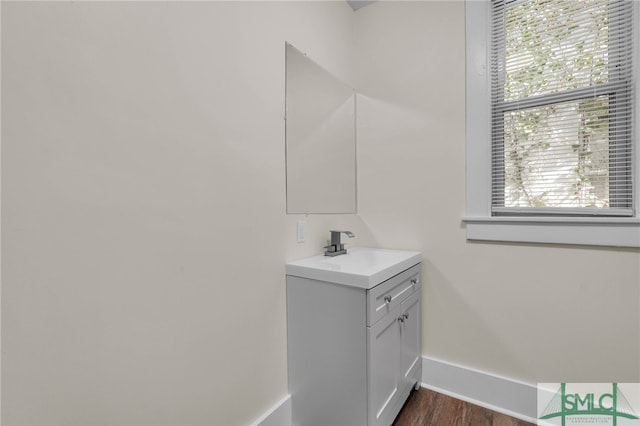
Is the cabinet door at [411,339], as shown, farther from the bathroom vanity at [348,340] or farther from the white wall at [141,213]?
the white wall at [141,213]

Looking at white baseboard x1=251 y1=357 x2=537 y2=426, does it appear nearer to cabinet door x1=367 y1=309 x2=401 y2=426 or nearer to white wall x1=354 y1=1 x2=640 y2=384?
white wall x1=354 y1=1 x2=640 y2=384

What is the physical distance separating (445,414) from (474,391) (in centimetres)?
24

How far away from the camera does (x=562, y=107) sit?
1.45m

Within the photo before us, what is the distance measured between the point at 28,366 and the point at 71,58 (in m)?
0.76

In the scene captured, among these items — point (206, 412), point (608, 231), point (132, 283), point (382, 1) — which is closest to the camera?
point (132, 283)

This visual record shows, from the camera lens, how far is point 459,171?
1.67 m

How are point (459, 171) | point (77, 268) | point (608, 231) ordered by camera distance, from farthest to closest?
point (459, 171), point (608, 231), point (77, 268)

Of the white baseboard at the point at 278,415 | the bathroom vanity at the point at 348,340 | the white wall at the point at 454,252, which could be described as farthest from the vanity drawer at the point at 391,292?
the white baseboard at the point at 278,415

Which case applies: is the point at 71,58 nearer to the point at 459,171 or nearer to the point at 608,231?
the point at 459,171

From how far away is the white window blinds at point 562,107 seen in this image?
1.35 meters

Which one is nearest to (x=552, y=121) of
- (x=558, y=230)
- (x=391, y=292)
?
(x=558, y=230)

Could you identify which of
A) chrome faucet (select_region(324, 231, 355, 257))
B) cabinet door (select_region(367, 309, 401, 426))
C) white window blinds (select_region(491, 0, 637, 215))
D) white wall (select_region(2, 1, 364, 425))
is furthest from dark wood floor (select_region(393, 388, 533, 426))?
white window blinds (select_region(491, 0, 637, 215))

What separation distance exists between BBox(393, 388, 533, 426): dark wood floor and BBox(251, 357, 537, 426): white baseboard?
4 cm

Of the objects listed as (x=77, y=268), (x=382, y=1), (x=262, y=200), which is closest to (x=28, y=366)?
(x=77, y=268)
